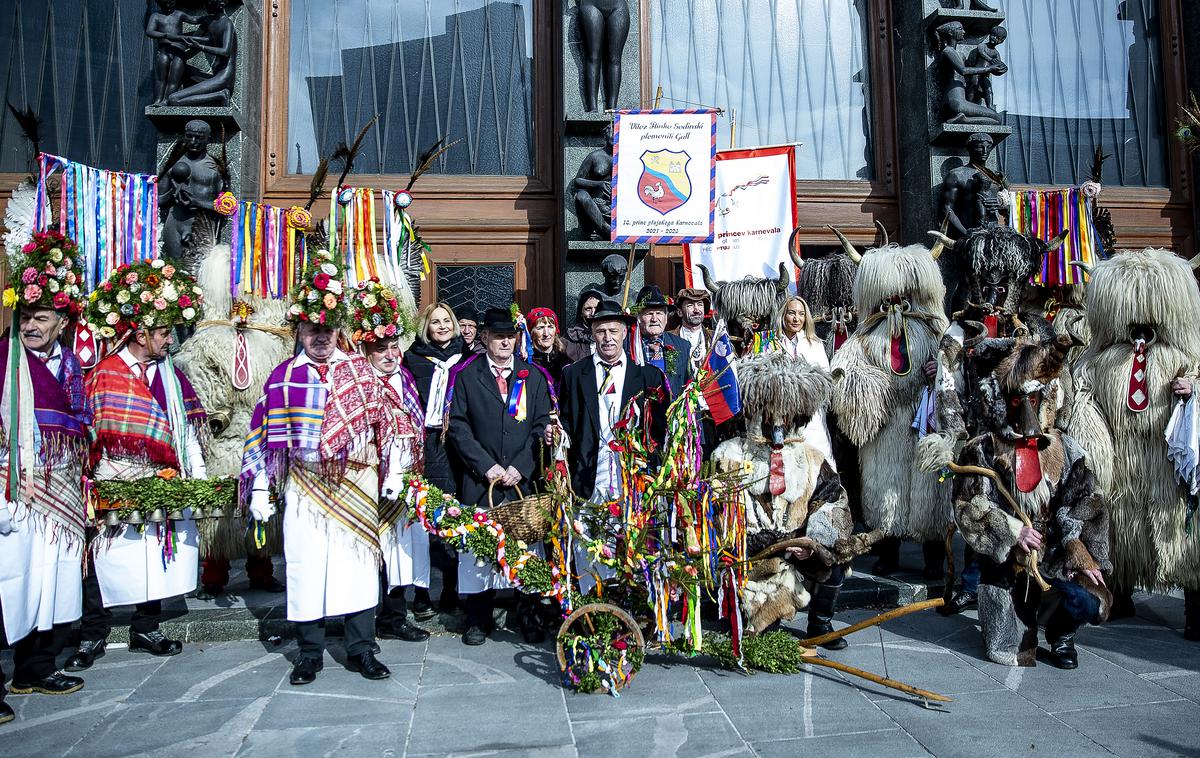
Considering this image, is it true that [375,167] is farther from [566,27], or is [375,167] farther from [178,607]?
[178,607]

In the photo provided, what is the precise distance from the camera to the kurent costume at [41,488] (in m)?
Answer: 3.86

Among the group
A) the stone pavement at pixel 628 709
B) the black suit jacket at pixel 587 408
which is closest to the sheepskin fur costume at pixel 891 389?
→ the stone pavement at pixel 628 709

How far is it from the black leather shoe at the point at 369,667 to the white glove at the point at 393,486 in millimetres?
832

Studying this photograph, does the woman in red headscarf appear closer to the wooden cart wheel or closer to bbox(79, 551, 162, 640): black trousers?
the wooden cart wheel

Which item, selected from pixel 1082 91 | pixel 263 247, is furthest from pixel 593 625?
pixel 1082 91

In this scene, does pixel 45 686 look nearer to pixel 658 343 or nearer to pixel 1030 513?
pixel 658 343

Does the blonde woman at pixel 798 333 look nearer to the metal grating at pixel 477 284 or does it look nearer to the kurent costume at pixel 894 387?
the kurent costume at pixel 894 387

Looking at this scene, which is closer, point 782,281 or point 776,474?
point 776,474

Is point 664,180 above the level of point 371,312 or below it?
above

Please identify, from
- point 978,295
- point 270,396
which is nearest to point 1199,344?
point 978,295

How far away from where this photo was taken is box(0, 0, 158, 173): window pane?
→ 8.02 m

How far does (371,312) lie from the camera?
4586 millimetres

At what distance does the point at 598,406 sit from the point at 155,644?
2932 millimetres

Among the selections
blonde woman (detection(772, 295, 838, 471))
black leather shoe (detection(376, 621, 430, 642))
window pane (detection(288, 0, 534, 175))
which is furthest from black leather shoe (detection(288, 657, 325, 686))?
window pane (detection(288, 0, 534, 175))
